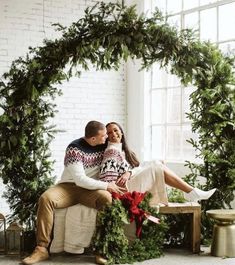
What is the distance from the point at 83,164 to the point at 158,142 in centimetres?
292

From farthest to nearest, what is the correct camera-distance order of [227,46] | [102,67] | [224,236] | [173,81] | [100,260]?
[173,81] → [227,46] → [102,67] → [224,236] → [100,260]

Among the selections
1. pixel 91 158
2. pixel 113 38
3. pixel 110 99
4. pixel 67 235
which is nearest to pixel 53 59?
pixel 113 38

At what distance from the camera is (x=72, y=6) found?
25.9 ft

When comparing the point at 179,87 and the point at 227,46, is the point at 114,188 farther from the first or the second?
the point at 179,87

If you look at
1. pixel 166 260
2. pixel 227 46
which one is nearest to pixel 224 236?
pixel 166 260

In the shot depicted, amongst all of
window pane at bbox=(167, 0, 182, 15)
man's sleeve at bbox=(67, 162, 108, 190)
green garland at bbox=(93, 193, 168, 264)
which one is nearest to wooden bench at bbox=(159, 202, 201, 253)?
green garland at bbox=(93, 193, 168, 264)

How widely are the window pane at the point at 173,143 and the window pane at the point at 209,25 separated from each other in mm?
1273

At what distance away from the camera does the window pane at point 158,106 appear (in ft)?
26.1

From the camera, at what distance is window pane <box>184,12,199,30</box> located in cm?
738

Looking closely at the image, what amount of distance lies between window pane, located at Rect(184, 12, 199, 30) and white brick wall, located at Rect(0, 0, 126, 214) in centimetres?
127

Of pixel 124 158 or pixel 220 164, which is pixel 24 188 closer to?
pixel 124 158

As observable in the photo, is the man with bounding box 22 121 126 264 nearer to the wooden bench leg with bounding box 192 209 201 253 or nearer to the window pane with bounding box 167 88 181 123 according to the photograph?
the wooden bench leg with bounding box 192 209 201 253

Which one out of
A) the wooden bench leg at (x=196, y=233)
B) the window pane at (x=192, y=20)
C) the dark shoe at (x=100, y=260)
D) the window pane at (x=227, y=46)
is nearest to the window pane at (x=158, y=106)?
the window pane at (x=192, y=20)

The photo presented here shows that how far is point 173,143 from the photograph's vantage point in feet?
25.3
